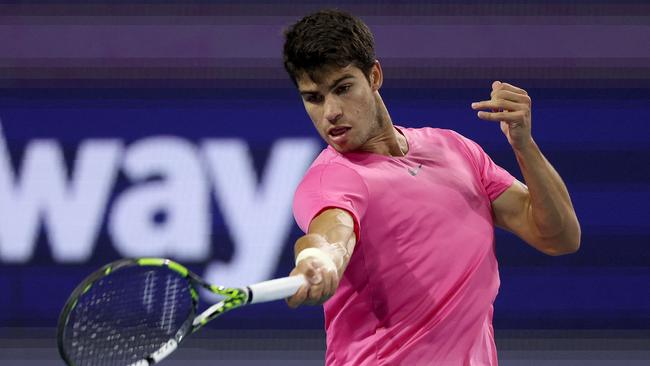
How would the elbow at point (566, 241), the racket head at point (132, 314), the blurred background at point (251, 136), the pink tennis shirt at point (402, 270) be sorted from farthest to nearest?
1. the blurred background at point (251, 136)
2. the elbow at point (566, 241)
3. the pink tennis shirt at point (402, 270)
4. the racket head at point (132, 314)

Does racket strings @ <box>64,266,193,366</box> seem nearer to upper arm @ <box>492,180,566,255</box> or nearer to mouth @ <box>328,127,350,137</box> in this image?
mouth @ <box>328,127,350,137</box>

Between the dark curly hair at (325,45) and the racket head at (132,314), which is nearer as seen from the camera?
the racket head at (132,314)

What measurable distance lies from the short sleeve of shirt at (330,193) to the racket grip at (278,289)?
1.13ft

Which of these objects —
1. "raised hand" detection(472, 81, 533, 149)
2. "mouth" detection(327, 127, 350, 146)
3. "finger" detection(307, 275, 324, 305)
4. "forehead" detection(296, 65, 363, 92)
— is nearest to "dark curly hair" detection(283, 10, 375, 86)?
"forehead" detection(296, 65, 363, 92)

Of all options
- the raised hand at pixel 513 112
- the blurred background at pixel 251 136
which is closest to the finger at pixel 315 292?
the raised hand at pixel 513 112

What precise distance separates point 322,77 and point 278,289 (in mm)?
763

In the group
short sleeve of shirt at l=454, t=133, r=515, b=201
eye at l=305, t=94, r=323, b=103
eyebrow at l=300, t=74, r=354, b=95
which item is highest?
eyebrow at l=300, t=74, r=354, b=95

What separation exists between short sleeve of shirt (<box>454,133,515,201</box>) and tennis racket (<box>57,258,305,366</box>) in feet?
3.14

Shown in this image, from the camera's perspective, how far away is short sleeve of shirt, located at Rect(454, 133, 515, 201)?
338 cm

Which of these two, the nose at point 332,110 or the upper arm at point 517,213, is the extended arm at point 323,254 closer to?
the nose at point 332,110

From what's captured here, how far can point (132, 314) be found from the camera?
9.31 feet

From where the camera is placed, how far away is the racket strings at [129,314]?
268 centimetres

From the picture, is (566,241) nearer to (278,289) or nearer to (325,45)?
(325,45)

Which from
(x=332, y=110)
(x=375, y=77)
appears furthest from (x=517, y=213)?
(x=332, y=110)
